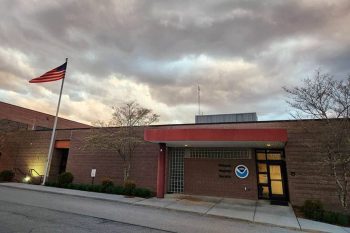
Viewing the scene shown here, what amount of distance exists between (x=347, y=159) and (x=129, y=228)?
9.95 metres

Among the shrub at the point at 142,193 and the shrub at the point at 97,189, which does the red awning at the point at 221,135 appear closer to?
the shrub at the point at 142,193

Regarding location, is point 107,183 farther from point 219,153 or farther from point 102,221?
point 102,221

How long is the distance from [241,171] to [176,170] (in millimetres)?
4662

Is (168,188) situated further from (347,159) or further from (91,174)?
(347,159)

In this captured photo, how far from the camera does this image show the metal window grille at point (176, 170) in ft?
55.3

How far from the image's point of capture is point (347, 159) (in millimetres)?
10547

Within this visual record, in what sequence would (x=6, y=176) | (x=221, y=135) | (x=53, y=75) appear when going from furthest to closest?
(x=6, y=176) → (x=53, y=75) → (x=221, y=135)

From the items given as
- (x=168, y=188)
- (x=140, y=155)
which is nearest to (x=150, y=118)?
(x=140, y=155)

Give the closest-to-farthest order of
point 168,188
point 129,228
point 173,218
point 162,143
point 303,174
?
point 129,228 < point 173,218 < point 303,174 < point 162,143 < point 168,188

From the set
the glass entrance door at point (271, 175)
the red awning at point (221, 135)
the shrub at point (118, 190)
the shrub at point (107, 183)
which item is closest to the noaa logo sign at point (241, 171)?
the glass entrance door at point (271, 175)

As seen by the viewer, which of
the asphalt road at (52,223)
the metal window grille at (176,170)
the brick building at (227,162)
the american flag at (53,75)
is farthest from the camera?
the american flag at (53,75)

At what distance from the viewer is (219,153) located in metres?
16.4

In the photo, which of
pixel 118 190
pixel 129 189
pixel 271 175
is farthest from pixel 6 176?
pixel 271 175

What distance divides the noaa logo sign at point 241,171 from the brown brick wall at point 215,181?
0.19 m
